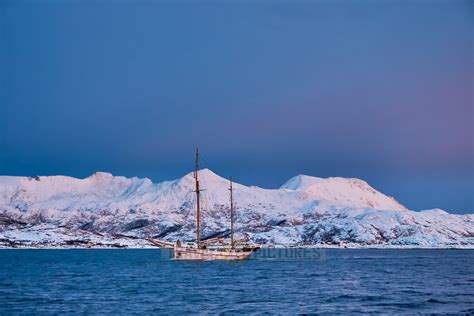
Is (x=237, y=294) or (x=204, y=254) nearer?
(x=237, y=294)

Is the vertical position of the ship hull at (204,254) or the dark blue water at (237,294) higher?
the ship hull at (204,254)

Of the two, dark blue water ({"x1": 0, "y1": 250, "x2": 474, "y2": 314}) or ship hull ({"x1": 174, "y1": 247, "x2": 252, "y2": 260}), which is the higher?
ship hull ({"x1": 174, "y1": 247, "x2": 252, "y2": 260})

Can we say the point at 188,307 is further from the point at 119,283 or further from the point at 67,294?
the point at 119,283

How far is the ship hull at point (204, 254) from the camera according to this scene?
170500mm

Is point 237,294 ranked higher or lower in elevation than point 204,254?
lower

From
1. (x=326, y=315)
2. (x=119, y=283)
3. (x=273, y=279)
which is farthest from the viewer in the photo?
(x=273, y=279)

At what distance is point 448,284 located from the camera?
9675 centimetres

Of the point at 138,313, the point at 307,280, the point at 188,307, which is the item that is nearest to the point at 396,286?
the point at 307,280

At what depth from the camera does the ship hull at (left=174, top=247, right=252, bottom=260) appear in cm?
17050

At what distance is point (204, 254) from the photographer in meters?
171

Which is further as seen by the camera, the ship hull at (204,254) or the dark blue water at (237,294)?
the ship hull at (204,254)

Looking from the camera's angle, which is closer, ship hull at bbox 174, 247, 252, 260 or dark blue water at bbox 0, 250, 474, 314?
dark blue water at bbox 0, 250, 474, 314

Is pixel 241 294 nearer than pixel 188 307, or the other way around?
pixel 188 307

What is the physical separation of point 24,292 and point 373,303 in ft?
144
